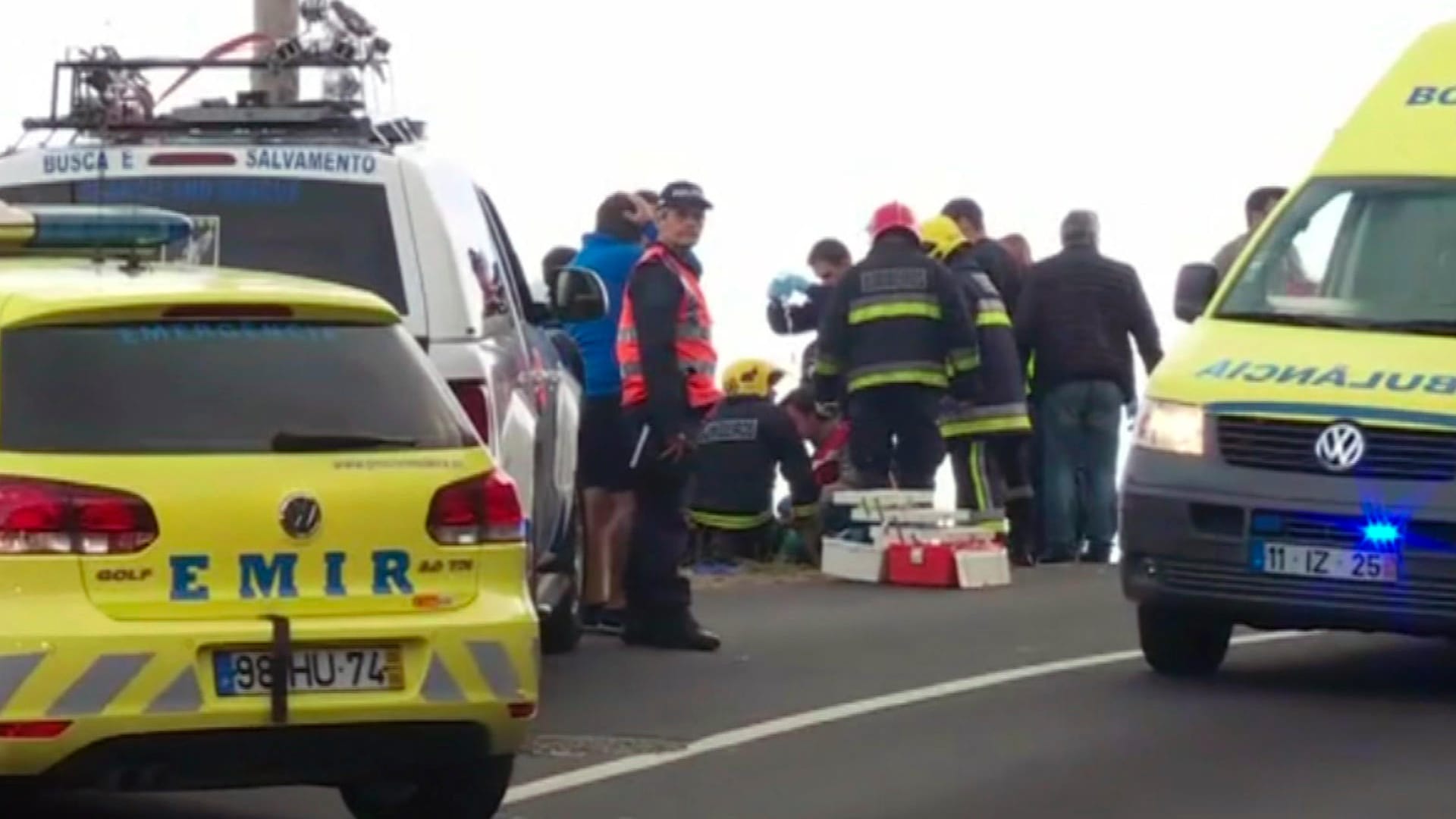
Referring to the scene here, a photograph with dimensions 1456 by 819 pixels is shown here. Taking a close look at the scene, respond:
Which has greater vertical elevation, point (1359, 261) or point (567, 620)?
point (1359, 261)

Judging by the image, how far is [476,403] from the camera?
11.9 m

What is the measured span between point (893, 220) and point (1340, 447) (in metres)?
5.97

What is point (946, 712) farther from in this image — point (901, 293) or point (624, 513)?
point (901, 293)

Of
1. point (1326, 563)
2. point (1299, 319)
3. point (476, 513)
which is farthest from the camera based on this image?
point (1299, 319)

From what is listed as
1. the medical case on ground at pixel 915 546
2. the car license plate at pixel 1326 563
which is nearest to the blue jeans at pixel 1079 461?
the medical case on ground at pixel 915 546

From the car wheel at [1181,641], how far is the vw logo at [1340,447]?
93 cm

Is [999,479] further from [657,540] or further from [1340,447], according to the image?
[1340,447]

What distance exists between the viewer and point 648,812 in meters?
10.4

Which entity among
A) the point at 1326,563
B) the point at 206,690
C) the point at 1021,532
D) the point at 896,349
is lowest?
the point at 1021,532

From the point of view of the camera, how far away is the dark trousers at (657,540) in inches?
582

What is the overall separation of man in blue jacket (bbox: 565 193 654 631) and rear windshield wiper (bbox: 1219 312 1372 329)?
108 inches

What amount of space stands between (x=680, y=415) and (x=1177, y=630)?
2264mm

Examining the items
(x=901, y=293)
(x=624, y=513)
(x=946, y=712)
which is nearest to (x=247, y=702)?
(x=946, y=712)

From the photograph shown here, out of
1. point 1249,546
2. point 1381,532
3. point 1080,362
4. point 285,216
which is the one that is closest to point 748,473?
point 1080,362
